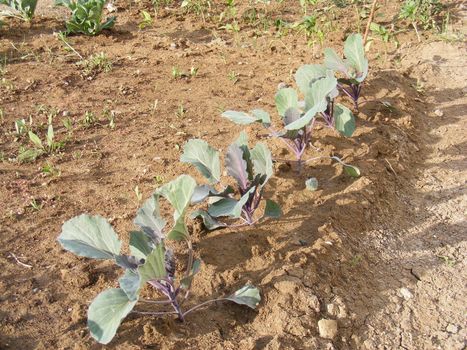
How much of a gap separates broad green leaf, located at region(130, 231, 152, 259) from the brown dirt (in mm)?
304

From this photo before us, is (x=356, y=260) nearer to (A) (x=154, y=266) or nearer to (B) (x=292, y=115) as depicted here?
(B) (x=292, y=115)

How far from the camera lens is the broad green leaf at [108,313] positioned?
90.1 inches

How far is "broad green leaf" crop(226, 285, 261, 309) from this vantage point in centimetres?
268

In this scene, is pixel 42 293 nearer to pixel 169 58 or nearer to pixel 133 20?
pixel 169 58

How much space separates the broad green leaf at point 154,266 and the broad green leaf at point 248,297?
441mm

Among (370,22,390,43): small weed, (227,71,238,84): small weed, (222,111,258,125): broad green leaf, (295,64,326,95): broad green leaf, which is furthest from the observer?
(370,22,390,43): small weed

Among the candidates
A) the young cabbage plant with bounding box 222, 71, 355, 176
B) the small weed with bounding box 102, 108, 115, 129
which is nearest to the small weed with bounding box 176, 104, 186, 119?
the small weed with bounding box 102, 108, 115, 129

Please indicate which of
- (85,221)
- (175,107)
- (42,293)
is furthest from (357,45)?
(42,293)

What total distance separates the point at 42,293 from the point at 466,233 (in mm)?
2508

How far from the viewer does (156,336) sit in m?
2.56

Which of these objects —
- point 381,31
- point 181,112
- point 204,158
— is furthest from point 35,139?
point 381,31

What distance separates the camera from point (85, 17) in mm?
5246

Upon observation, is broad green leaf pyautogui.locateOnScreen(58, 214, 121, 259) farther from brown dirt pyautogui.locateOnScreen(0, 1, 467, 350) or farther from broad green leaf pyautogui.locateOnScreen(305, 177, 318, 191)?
broad green leaf pyautogui.locateOnScreen(305, 177, 318, 191)

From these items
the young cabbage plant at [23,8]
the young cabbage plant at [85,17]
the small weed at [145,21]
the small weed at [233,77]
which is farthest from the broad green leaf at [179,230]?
the young cabbage plant at [23,8]
